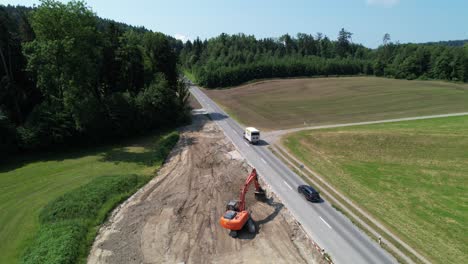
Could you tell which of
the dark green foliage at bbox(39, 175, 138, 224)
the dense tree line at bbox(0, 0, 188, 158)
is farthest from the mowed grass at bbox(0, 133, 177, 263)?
the dense tree line at bbox(0, 0, 188, 158)

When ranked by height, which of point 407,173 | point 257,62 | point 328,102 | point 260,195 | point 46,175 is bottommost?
point 407,173

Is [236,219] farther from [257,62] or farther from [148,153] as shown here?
[257,62]

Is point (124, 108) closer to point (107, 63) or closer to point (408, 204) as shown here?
point (107, 63)

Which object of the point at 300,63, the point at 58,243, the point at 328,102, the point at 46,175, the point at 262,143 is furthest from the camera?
the point at 300,63

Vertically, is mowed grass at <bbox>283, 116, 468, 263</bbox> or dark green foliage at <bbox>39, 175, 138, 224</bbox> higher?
dark green foliage at <bbox>39, 175, 138, 224</bbox>

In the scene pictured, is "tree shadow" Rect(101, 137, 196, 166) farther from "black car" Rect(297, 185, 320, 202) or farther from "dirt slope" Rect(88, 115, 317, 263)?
"black car" Rect(297, 185, 320, 202)

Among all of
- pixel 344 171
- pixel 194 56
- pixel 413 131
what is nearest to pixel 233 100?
pixel 413 131

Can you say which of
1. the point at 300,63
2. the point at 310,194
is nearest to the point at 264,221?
the point at 310,194

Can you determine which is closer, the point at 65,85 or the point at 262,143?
the point at 65,85
